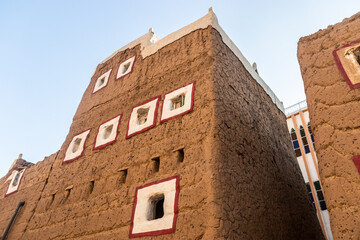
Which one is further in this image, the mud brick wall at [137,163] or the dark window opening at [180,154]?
the dark window opening at [180,154]

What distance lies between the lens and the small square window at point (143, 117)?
17.3 feet

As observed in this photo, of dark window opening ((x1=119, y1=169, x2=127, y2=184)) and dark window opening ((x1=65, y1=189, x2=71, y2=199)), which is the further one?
dark window opening ((x1=65, y1=189, x2=71, y2=199))

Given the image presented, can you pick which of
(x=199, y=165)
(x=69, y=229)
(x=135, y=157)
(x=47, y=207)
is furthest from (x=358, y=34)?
(x=47, y=207)

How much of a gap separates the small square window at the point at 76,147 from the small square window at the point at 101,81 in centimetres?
165

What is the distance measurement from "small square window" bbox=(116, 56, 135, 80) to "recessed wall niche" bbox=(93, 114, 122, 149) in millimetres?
1600

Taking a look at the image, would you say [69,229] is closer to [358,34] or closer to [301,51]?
[301,51]

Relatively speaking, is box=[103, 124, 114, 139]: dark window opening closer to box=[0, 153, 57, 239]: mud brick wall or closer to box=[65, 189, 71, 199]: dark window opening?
box=[65, 189, 71, 199]: dark window opening

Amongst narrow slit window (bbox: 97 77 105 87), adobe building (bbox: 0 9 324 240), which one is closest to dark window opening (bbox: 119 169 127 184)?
adobe building (bbox: 0 9 324 240)

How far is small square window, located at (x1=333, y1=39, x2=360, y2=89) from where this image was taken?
3615 mm

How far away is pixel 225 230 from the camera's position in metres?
3.32

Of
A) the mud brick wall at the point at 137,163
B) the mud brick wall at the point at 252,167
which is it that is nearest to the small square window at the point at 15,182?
the mud brick wall at the point at 137,163

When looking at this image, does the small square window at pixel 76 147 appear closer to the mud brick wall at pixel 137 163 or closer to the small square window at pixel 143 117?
the mud brick wall at pixel 137 163

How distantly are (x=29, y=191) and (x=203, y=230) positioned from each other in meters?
6.27

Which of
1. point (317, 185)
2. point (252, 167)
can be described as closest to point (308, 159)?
point (317, 185)
